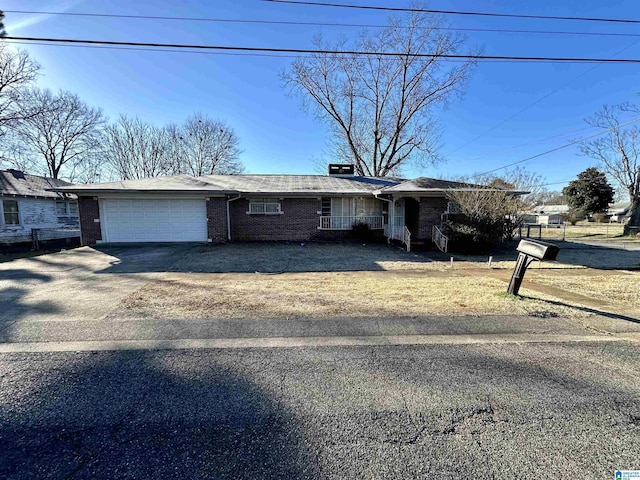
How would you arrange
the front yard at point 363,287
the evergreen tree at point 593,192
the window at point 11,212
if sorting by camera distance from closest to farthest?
the front yard at point 363,287, the window at point 11,212, the evergreen tree at point 593,192

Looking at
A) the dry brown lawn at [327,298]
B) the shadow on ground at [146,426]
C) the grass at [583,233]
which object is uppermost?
the shadow on ground at [146,426]

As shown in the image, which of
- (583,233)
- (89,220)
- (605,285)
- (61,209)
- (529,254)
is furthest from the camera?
(583,233)

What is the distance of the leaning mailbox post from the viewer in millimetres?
4742

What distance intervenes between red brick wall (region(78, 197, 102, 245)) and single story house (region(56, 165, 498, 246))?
0.04 metres

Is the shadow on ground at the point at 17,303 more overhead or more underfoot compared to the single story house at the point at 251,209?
more underfoot

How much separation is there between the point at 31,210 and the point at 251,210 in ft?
44.3

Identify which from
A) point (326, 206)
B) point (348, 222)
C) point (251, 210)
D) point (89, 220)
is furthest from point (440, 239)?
point (89, 220)

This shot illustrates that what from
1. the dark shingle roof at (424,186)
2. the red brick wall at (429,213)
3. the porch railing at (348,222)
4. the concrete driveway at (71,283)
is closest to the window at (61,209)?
the concrete driveway at (71,283)

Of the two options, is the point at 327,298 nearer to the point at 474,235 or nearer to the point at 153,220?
the point at 474,235

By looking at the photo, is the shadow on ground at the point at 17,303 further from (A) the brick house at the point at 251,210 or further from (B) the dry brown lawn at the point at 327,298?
(A) the brick house at the point at 251,210

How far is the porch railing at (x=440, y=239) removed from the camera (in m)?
12.0

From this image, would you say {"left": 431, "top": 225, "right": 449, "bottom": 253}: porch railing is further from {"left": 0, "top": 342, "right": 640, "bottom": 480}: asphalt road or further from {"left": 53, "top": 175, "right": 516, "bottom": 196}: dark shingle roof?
{"left": 0, "top": 342, "right": 640, "bottom": 480}: asphalt road

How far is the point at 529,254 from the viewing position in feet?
16.8

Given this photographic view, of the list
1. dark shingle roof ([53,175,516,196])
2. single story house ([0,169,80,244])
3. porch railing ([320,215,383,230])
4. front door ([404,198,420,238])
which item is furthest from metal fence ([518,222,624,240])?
single story house ([0,169,80,244])
